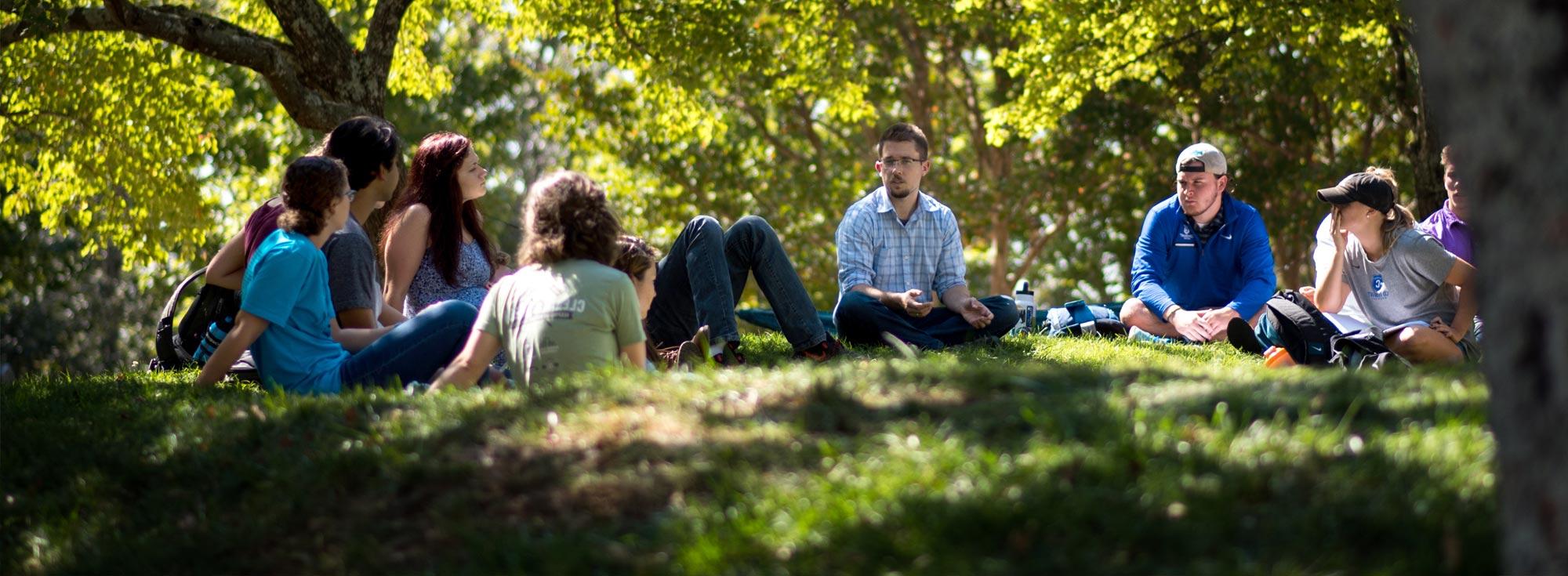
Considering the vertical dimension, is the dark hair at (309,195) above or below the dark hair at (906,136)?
below

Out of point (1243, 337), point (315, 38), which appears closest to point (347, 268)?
point (315, 38)

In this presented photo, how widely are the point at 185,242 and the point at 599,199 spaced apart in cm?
1160

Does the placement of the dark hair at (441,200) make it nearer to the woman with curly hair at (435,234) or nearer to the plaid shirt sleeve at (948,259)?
the woman with curly hair at (435,234)

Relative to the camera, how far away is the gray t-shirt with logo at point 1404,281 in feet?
27.2

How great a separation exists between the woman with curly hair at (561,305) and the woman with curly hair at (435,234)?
6.10 feet

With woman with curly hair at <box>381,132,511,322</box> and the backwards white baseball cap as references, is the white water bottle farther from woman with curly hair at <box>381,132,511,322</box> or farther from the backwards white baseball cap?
woman with curly hair at <box>381,132,511,322</box>

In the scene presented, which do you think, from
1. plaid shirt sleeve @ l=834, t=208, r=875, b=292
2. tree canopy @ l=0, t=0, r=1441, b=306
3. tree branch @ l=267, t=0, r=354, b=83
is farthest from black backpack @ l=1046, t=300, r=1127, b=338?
tree branch @ l=267, t=0, r=354, b=83

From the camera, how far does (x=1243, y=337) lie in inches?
375

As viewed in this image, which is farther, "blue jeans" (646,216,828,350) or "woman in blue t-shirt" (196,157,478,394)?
"blue jeans" (646,216,828,350)

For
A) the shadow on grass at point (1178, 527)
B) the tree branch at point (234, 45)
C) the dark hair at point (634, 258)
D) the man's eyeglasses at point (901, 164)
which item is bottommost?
the shadow on grass at point (1178, 527)

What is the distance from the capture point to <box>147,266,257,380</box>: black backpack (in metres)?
7.75

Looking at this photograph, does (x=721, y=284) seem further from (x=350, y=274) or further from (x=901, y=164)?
(x=350, y=274)

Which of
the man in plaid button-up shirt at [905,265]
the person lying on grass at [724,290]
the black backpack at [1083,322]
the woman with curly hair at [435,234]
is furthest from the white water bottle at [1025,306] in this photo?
the woman with curly hair at [435,234]

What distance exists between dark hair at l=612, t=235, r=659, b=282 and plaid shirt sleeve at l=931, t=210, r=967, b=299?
8.88ft
